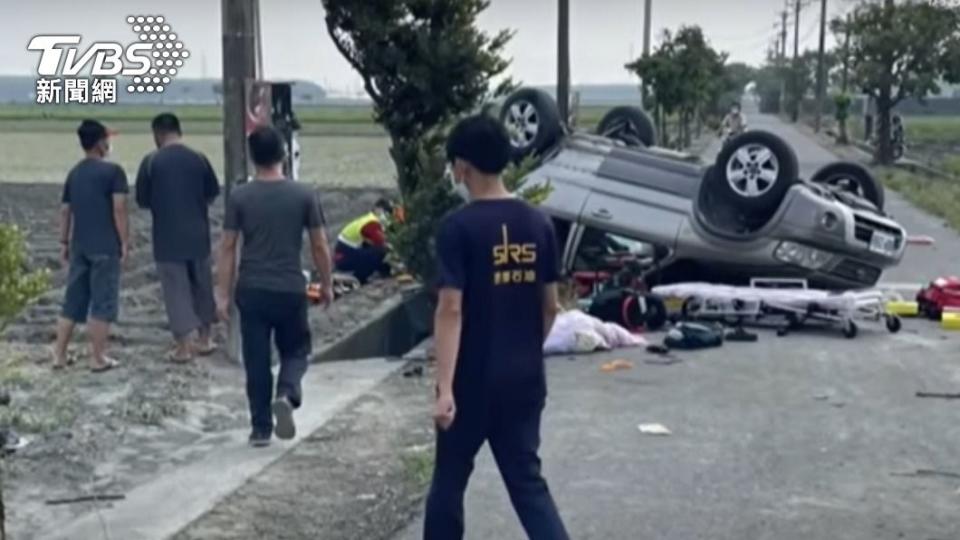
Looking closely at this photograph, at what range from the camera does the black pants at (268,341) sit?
32.2 ft

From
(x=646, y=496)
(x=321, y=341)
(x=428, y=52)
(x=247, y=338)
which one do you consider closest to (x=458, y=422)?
(x=646, y=496)

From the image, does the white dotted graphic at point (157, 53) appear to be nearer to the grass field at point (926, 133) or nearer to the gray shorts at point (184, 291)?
the gray shorts at point (184, 291)

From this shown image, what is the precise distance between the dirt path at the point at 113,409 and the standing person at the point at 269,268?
1.67 feet

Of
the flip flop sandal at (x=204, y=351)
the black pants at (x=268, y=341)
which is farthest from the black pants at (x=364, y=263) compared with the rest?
the black pants at (x=268, y=341)

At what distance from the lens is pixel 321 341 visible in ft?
46.3

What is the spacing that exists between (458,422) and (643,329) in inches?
333

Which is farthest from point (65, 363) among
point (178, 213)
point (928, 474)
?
point (928, 474)

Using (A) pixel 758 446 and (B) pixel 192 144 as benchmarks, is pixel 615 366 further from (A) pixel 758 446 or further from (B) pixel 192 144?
(B) pixel 192 144

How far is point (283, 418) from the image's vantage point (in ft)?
32.6

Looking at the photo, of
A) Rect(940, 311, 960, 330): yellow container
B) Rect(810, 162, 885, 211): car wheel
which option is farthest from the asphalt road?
Rect(810, 162, 885, 211): car wheel

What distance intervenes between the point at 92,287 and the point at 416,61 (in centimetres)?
388

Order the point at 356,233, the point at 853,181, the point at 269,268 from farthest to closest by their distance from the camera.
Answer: the point at 853,181 → the point at 356,233 → the point at 269,268

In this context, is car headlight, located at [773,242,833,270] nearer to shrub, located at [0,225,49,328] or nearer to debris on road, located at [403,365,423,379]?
debris on road, located at [403,365,423,379]

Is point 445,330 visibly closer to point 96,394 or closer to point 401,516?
point 401,516
